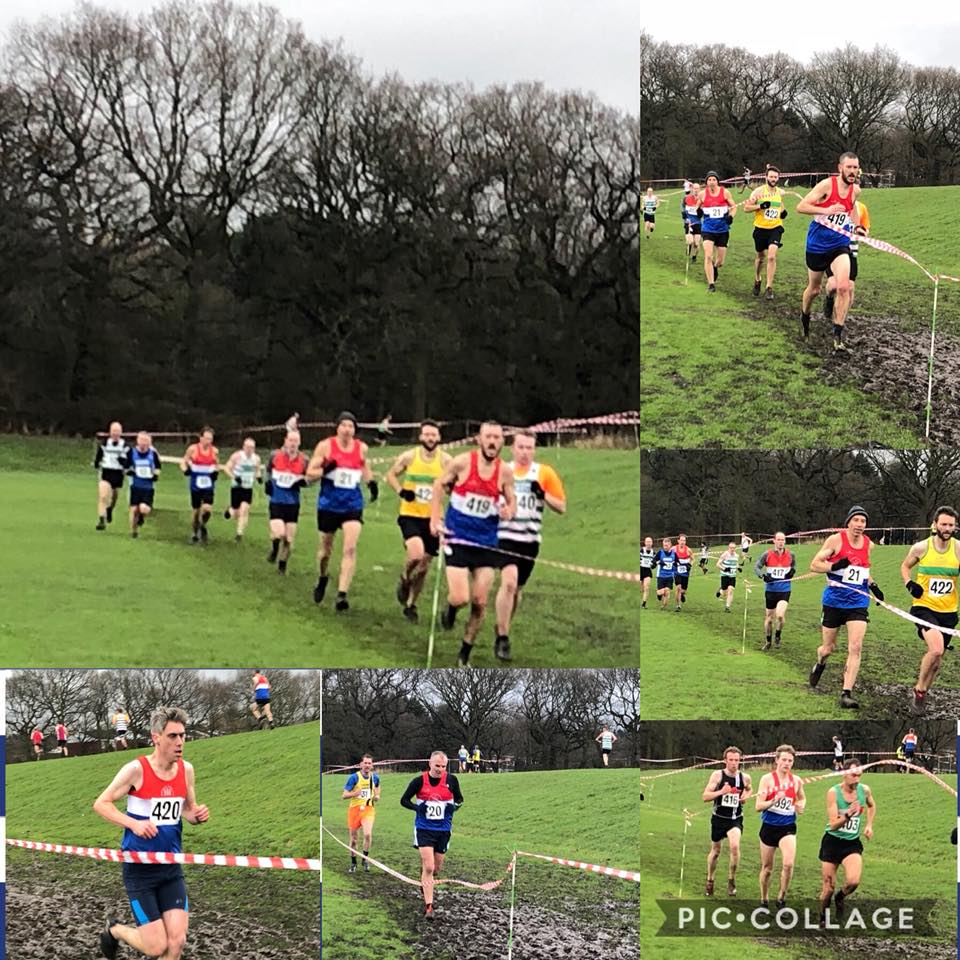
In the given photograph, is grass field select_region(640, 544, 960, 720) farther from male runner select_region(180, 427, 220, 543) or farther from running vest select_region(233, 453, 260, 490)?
male runner select_region(180, 427, 220, 543)

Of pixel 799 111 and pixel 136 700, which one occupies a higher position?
pixel 799 111

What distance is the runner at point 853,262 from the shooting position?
12352 millimetres

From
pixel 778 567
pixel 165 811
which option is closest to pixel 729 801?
pixel 778 567

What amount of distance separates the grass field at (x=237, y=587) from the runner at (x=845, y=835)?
6.88ft

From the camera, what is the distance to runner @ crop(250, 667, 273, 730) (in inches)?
Result: 454

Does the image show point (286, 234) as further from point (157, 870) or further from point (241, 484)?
point (157, 870)

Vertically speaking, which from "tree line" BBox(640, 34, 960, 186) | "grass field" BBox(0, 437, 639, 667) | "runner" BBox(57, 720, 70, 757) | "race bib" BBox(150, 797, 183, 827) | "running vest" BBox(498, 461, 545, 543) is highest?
"tree line" BBox(640, 34, 960, 186)

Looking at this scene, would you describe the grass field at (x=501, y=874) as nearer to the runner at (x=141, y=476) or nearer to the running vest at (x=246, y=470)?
the running vest at (x=246, y=470)

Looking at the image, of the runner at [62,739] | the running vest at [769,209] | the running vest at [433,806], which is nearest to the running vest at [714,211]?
the running vest at [769,209]

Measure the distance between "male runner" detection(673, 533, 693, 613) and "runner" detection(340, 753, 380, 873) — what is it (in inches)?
119

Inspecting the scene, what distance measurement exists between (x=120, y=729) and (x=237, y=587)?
5.07 ft

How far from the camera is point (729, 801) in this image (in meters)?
11.5

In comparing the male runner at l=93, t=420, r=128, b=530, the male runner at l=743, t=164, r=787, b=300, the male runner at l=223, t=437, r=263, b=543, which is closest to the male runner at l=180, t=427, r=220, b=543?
the male runner at l=223, t=437, r=263, b=543

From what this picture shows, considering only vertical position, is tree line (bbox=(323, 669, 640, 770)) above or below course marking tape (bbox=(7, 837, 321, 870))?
above
